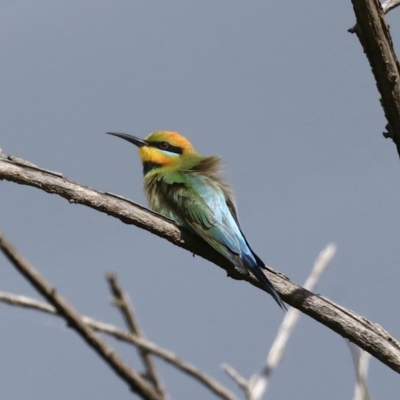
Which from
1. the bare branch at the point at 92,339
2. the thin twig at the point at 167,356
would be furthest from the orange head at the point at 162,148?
the bare branch at the point at 92,339

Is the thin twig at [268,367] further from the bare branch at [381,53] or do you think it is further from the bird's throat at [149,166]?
the bird's throat at [149,166]

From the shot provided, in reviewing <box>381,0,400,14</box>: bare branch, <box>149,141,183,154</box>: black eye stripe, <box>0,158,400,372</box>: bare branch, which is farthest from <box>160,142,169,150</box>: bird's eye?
<box>381,0,400,14</box>: bare branch

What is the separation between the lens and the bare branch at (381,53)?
1647 mm

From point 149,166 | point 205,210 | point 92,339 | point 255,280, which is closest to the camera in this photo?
point 92,339

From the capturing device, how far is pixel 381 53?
169 cm

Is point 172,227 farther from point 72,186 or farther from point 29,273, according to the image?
point 29,273

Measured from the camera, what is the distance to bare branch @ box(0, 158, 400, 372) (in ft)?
5.87

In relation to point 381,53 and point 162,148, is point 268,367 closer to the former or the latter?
point 381,53

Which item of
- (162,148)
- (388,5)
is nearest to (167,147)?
(162,148)

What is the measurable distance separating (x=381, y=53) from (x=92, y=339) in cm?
123

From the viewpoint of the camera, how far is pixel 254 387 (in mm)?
1147

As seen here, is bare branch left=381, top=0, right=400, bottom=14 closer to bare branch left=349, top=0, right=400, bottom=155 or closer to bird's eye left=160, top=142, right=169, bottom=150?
bare branch left=349, top=0, right=400, bottom=155

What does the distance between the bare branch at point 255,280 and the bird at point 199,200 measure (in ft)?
1.04

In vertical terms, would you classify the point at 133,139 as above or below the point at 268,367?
above
